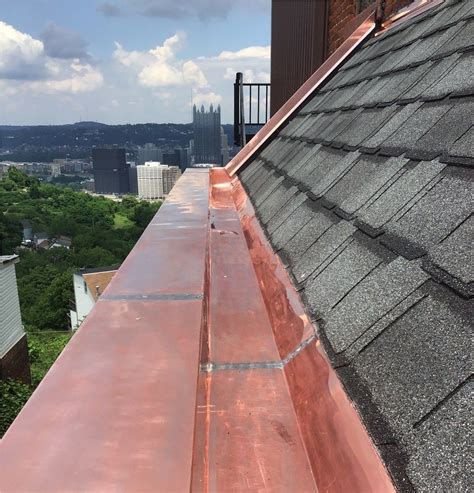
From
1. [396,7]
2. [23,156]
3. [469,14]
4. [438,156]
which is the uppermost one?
[396,7]

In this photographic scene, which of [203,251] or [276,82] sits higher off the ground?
[276,82]

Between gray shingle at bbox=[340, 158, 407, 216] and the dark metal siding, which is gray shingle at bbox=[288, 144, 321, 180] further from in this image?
the dark metal siding

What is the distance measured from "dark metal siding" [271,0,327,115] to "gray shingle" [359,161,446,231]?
531 cm

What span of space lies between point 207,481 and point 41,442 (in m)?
0.38

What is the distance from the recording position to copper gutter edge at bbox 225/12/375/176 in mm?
4504

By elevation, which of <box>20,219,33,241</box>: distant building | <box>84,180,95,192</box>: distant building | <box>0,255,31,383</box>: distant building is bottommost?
<box>84,180,95,192</box>: distant building

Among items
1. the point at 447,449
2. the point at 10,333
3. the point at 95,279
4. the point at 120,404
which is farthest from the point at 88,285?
the point at 447,449

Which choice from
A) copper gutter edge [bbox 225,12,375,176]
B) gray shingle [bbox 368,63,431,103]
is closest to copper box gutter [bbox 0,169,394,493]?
gray shingle [bbox 368,63,431,103]

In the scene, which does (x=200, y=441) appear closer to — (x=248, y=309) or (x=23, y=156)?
(x=248, y=309)

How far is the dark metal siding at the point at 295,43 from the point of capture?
6.53 meters

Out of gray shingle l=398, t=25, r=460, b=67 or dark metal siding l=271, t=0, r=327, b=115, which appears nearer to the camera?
gray shingle l=398, t=25, r=460, b=67

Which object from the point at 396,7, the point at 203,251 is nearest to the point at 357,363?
the point at 203,251

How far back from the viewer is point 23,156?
156 metres

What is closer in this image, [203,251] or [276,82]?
[203,251]
